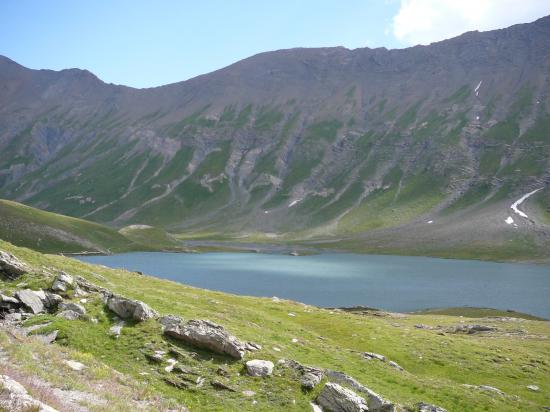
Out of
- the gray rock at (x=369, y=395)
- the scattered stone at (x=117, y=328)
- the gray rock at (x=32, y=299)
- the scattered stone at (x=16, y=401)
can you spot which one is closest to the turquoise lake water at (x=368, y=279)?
the gray rock at (x=369, y=395)

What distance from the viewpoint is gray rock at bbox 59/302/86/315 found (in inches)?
1015

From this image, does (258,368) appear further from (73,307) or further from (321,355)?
(73,307)

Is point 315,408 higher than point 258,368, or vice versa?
point 258,368

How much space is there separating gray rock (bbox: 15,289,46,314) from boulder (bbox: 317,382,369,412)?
55.1 feet

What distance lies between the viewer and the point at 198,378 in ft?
71.2

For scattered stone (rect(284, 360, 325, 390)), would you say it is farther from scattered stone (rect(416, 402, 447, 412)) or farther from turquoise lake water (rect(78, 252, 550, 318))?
turquoise lake water (rect(78, 252, 550, 318))

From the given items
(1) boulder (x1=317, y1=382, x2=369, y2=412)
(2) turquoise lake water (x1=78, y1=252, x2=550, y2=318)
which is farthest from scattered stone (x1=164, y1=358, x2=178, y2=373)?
(2) turquoise lake water (x1=78, y1=252, x2=550, y2=318)

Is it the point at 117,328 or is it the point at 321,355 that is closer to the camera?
the point at 117,328

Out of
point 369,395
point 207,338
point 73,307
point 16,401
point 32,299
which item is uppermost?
point 16,401

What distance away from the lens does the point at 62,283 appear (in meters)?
28.7

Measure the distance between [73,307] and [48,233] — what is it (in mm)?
160530

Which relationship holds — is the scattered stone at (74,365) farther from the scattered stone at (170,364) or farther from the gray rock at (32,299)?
the gray rock at (32,299)

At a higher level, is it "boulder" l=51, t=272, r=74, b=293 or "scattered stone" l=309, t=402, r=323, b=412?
"boulder" l=51, t=272, r=74, b=293

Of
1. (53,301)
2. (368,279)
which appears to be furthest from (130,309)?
(368,279)
